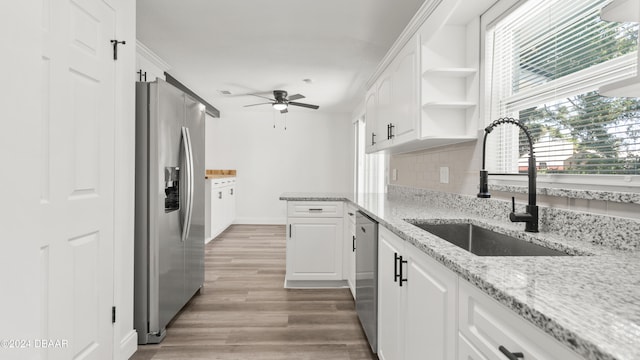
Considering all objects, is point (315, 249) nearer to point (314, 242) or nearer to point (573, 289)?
point (314, 242)

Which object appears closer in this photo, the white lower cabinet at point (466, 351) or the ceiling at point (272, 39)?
the white lower cabinet at point (466, 351)

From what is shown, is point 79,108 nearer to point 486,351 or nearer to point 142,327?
point 142,327

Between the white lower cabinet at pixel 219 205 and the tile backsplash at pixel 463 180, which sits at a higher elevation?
the tile backsplash at pixel 463 180

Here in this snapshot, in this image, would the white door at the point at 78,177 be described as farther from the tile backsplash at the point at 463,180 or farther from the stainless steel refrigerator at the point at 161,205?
the tile backsplash at the point at 463,180

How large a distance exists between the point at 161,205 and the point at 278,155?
5.07 metres

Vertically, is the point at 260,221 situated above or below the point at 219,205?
below

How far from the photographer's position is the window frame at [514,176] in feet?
3.88

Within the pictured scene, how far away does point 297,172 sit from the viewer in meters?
7.29

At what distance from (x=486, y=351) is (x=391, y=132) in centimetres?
198

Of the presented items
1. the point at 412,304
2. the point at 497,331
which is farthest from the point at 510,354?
the point at 412,304

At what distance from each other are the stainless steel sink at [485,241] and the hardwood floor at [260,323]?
94 cm

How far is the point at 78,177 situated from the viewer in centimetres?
159

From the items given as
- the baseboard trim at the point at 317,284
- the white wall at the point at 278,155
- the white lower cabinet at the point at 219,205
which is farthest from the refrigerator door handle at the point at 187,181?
the white wall at the point at 278,155

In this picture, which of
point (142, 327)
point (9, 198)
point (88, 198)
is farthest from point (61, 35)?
point (142, 327)
